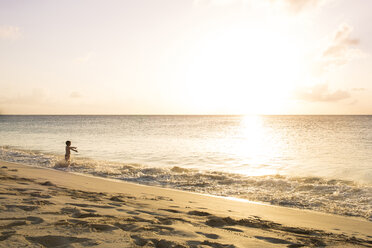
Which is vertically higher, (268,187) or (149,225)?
(149,225)

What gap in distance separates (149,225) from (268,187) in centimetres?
780

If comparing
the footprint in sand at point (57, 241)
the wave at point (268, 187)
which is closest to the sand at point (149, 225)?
the footprint in sand at point (57, 241)

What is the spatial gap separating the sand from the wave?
1.44 meters

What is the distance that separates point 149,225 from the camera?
4.89 metres

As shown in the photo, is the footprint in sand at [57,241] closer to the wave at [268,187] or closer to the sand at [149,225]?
the sand at [149,225]

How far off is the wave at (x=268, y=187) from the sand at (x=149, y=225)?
56.7 inches

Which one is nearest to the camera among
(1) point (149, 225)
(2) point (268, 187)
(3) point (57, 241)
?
(3) point (57, 241)

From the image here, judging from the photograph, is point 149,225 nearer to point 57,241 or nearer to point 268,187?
point 57,241

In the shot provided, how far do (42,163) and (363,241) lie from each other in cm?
1761

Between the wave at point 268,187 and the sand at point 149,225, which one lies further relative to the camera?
the wave at point 268,187

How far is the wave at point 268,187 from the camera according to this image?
898cm

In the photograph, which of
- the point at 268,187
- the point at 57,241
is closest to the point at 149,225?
the point at 57,241

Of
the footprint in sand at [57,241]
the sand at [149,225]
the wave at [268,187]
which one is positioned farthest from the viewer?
the wave at [268,187]

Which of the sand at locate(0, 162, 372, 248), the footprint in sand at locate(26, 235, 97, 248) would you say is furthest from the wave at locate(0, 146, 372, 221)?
the footprint in sand at locate(26, 235, 97, 248)
